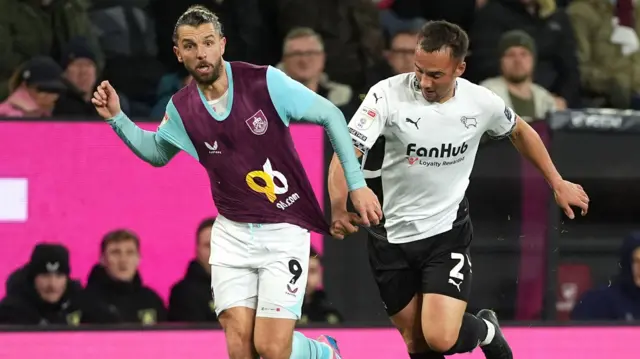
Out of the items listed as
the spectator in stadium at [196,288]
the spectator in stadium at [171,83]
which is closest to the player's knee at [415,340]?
the spectator in stadium at [196,288]

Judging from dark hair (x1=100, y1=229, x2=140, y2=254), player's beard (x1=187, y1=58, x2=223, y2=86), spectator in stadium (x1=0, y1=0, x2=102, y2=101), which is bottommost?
dark hair (x1=100, y1=229, x2=140, y2=254)

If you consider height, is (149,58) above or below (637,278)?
above

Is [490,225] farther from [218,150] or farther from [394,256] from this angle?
[218,150]

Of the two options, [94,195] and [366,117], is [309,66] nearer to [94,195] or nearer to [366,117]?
[94,195]

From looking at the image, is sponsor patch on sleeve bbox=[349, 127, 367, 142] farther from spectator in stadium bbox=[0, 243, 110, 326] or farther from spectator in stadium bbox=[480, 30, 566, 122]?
spectator in stadium bbox=[480, 30, 566, 122]

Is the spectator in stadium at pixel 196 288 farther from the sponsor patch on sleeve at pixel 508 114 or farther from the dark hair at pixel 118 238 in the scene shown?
the sponsor patch on sleeve at pixel 508 114

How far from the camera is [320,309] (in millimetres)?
7297

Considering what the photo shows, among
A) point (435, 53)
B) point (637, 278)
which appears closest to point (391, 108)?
point (435, 53)

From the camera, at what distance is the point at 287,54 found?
8125mm

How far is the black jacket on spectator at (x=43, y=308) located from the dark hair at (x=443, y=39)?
277cm

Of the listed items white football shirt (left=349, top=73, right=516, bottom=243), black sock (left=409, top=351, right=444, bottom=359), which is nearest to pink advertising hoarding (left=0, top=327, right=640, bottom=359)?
black sock (left=409, top=351, right=444, bottom=359)

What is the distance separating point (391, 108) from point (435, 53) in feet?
1.10

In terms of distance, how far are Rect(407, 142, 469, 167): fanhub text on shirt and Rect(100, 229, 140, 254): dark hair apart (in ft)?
7.24

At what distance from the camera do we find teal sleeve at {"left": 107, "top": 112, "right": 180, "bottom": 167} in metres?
5.36
